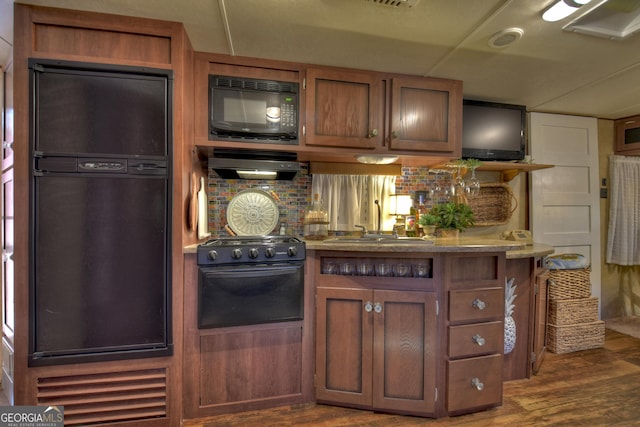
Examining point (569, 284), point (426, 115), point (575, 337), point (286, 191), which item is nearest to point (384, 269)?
point (286, 191)

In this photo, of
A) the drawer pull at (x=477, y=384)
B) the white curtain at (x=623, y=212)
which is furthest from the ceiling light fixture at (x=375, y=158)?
the white curtain at (x=623, y=212)

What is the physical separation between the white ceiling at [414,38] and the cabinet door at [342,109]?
4.4 inches

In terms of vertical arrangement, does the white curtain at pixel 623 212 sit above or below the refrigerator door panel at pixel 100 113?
below

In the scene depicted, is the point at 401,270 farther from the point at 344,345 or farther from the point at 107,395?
the point at 107,395

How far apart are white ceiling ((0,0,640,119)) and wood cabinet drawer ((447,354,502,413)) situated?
1885 millimetres

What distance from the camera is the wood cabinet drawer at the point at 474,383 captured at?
1.55m

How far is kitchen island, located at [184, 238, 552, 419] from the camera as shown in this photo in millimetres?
1552

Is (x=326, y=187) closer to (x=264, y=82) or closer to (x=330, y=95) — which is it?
(x=330, y=95)

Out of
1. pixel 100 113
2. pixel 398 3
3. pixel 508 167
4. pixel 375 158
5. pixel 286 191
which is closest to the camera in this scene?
pixel 398 3

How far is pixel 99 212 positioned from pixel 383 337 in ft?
5.63

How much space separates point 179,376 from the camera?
149cm

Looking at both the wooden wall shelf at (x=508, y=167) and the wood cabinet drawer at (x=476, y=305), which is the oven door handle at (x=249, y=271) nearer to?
the wood cabinet drawer at (x=476, y=305)

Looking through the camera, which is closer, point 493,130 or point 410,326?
point 410,326

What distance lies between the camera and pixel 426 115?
77.9 inches
